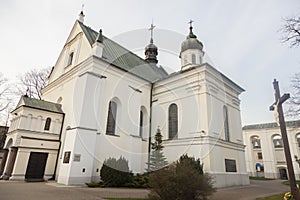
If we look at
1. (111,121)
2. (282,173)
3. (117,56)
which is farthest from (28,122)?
(282,173)

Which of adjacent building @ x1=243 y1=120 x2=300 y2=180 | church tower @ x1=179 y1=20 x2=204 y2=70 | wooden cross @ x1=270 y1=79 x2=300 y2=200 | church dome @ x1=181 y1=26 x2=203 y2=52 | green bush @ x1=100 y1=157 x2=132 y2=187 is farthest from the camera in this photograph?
adjacent building @ x1=243 y1=120 x2=300 y2=180

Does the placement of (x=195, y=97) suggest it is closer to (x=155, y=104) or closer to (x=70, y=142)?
(x=155, y=104)

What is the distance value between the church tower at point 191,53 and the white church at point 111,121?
373cm

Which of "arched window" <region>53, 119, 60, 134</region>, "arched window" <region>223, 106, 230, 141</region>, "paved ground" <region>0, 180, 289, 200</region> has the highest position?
"arched window" <region>223, 106, 230, 141</region>

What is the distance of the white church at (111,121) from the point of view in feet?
49.1

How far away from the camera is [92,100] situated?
1541 cm

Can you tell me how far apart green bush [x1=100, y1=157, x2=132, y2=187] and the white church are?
1449 mm

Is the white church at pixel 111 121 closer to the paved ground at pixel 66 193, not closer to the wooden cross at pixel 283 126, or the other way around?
the paved ground at pixel 66 193

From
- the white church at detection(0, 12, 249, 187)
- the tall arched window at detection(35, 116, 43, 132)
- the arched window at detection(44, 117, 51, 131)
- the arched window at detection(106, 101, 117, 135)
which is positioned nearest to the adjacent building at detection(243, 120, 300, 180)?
the white church at detection(0, 12, 249, 187)

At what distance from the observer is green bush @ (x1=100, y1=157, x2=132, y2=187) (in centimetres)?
1291

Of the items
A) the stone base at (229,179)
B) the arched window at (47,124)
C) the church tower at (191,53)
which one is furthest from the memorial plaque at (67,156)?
the church tower at (191,53)

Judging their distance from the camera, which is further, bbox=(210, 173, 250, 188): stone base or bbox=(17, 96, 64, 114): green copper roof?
bbox=(17, 96, 64, 114): green copper roof

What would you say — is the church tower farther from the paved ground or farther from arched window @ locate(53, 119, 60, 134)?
the paved ground

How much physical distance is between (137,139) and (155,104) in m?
4.69
